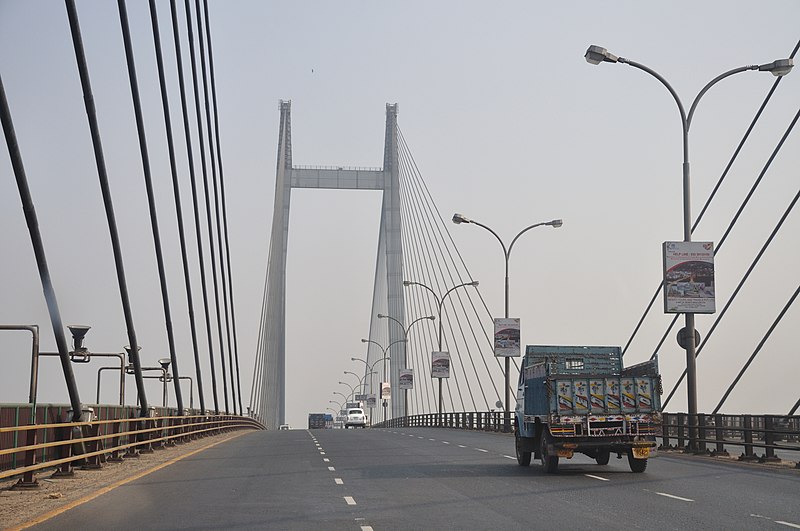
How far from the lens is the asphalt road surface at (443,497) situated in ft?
42.6

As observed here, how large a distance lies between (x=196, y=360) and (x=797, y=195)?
17.7 metres

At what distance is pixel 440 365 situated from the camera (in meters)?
72.5

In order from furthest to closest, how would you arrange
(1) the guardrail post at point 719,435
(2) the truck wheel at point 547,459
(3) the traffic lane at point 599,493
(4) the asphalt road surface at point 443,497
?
(1) the guardrail post at point 719,435
(2) the truck wheel at point 547,459
(3) the traffic lane at point 599,493
(4) the asphalt road surface at point 443,497

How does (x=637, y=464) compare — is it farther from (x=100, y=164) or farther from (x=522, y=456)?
(x=100, y=164)

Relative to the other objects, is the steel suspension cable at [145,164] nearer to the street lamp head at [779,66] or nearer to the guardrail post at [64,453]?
the guardrail post at [64,453]

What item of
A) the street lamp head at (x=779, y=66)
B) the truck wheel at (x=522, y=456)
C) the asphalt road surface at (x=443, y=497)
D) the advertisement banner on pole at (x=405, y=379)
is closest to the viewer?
the asphalt road surface at (x=443, y=497)

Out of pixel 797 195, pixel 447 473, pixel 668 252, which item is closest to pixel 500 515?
pixel 447 473

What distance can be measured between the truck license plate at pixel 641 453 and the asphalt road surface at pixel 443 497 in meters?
0.39

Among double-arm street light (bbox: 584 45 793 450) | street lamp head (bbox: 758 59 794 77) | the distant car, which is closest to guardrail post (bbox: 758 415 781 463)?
double-arm street light (bbox: 584 45 793 450)

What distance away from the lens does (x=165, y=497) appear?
1623cm

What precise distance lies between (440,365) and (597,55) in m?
47.4

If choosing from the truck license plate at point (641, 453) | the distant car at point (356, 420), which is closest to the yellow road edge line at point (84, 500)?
the truck license plate at point (641, 453)

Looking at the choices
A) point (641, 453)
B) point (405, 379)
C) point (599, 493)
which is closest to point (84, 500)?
point (599, 493)

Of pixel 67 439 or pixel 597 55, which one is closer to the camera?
pixel 67 439
